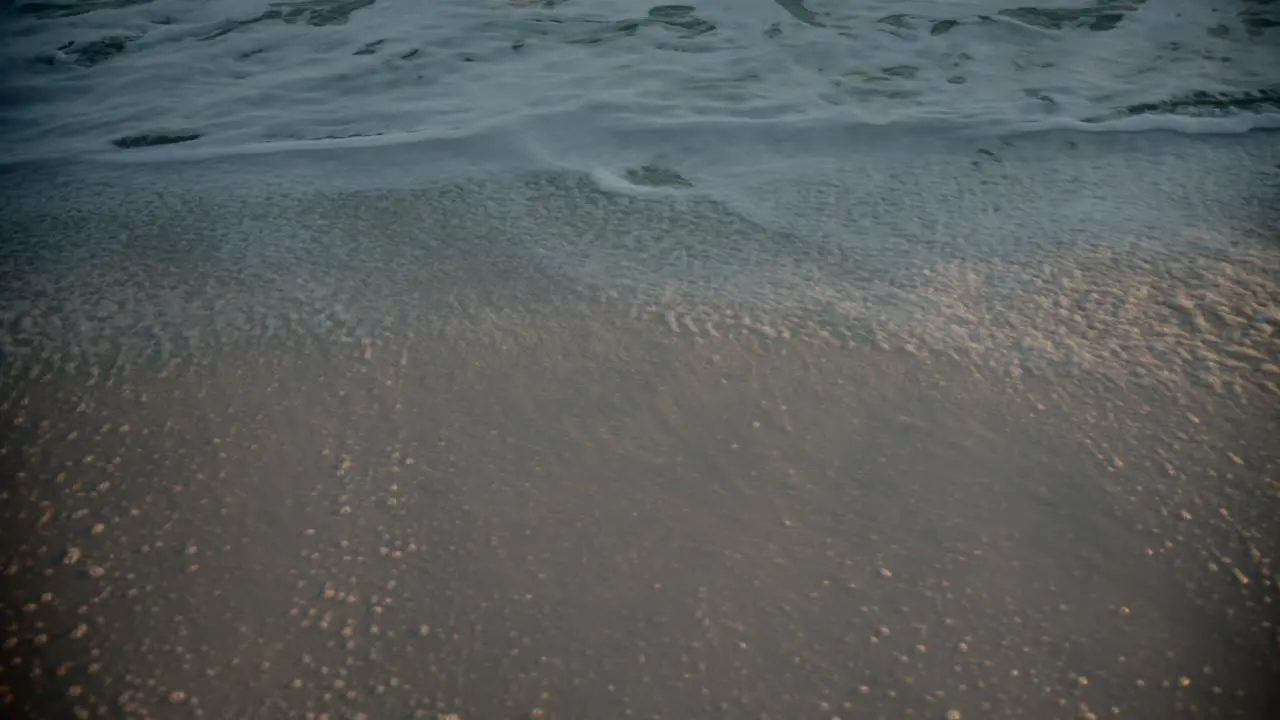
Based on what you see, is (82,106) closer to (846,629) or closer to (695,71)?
(695,71)

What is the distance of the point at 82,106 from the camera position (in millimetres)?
2939

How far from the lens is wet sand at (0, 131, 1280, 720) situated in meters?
1.23

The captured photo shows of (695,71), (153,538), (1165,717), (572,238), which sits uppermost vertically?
(695,71)

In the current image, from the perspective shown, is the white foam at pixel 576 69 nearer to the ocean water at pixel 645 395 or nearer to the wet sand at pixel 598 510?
the ocean water at pixel 645 395

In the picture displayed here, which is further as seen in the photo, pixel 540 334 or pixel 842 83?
pixel 842 83

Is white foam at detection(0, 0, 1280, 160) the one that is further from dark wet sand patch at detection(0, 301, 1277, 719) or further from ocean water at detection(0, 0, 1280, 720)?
dark wet sand patch at detection(0, 301, 1277, 719)

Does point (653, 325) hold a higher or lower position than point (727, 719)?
higher

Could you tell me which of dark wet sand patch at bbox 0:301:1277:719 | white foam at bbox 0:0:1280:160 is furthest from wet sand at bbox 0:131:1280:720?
white foam at bbox 0:0:1280:160

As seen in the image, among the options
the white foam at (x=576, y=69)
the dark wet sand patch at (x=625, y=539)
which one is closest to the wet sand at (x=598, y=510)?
the dark wet sand patch at (x=625, y=539)

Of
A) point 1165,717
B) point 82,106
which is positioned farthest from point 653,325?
point 82,106

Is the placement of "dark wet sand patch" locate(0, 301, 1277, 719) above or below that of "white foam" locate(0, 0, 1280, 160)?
below

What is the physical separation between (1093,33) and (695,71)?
Answer: 139cm

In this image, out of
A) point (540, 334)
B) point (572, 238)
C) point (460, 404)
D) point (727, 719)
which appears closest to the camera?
point (727, 719)

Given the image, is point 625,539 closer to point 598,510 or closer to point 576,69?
point 598,510
